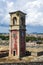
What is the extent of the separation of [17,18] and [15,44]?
3938 mm

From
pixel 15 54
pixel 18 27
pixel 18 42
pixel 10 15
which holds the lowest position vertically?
pixel 15 54

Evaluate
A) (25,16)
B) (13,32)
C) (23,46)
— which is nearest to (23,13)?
(25,16)

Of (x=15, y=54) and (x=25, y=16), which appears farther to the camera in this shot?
(x=25, y=16)

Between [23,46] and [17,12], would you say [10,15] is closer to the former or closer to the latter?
[17,12]

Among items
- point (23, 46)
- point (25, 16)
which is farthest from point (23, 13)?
point (23, 46)

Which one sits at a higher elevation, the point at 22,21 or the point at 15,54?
the point at 22,21

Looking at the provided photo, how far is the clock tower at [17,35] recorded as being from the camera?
26.9 meters

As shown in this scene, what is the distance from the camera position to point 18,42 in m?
26.8

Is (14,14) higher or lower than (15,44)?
higher

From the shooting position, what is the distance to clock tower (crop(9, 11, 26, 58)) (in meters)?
26.9

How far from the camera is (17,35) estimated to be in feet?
88.3

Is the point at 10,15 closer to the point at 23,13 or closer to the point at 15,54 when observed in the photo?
the point at 23,13

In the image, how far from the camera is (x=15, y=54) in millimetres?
27156

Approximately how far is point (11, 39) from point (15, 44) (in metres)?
1.06
